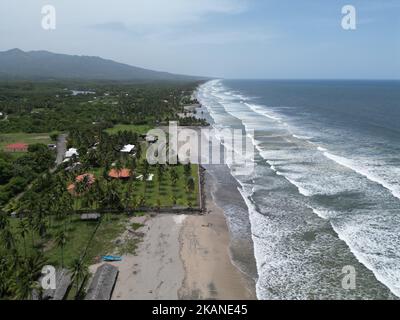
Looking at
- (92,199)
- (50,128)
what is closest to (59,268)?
(92,199)

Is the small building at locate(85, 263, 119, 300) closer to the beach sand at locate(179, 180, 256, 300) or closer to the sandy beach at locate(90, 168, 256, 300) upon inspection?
the sandy beach at locate(90, 168, 256, 300)

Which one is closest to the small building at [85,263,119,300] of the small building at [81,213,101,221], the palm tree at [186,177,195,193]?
the small building at [81,213,101,221]

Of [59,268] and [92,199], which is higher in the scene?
[92,199]

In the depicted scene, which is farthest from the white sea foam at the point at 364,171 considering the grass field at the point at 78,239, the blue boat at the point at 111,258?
the blue boat at the point at 111,258

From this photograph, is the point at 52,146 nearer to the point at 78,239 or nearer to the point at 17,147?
the point at 17,147

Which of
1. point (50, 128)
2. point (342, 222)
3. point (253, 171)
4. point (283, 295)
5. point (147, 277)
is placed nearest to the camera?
point (283, 295)
